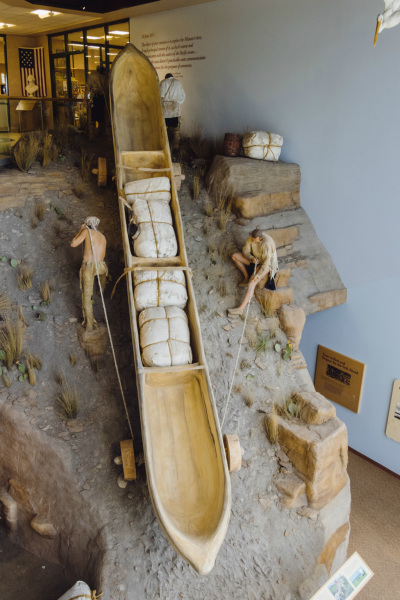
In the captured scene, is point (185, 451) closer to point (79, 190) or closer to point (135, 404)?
point (135, 404)

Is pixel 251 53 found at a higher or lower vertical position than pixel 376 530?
higher

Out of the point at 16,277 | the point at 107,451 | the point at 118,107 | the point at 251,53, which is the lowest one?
the point at 107,451

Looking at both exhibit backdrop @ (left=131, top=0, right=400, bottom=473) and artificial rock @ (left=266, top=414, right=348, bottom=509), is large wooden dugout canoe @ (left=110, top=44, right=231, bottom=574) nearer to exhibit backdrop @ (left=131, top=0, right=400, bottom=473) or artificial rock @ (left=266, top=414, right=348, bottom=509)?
artificial rock @ (left=266, top=414, right=348, bottom=509)

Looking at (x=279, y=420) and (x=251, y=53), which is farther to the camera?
(x=251, y=53)

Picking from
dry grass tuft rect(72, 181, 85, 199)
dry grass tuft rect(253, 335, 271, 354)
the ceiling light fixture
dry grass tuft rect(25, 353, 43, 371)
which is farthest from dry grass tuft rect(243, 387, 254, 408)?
the ceiling light fixture

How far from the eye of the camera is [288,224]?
7453mm

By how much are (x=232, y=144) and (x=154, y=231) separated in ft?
9.17

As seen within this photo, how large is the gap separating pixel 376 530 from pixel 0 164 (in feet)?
23.3

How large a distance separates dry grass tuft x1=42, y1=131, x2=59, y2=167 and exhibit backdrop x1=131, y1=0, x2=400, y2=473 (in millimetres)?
3017

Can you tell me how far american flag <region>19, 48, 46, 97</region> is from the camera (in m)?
13.9

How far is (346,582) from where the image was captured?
3654mm

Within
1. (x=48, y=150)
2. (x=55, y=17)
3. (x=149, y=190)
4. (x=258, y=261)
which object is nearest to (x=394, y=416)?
(x=258, y=261)

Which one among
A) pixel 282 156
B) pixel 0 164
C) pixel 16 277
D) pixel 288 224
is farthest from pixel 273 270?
pixel 0 164

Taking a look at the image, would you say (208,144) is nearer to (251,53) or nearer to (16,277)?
(251,53)
